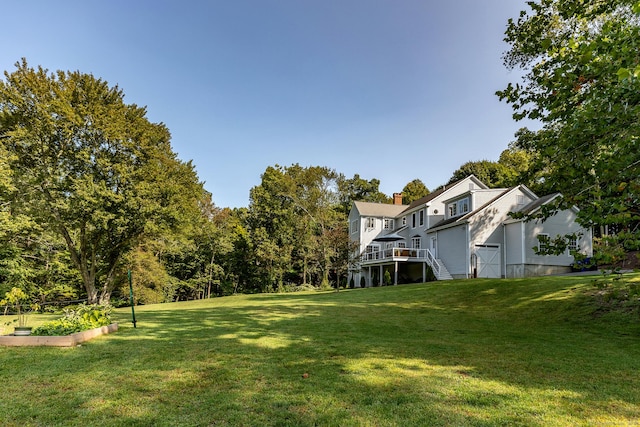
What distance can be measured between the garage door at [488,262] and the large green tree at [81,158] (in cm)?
1909

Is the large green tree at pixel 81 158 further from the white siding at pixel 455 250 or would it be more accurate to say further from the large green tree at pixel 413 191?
the large green tree at pixel 413 191

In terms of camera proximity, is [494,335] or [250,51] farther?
[250,51]

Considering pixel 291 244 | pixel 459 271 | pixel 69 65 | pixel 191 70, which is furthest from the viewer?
pixel 291 244

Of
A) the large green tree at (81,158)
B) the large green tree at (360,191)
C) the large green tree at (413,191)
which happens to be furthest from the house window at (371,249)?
the large green tree at (413,191)

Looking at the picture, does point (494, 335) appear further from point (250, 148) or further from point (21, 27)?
point (250, 148)

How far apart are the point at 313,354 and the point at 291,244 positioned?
3065cm

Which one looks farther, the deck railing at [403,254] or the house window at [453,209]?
the deck railing at [403,254]

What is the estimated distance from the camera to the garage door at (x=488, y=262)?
75.9ft

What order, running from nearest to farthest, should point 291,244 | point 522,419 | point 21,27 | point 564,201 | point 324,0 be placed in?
point 522,419 < point 564,201 < point 21,27 < point 324,0 < point 291,244

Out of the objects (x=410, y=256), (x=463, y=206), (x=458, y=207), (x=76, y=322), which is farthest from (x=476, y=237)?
(x=76, y=322)

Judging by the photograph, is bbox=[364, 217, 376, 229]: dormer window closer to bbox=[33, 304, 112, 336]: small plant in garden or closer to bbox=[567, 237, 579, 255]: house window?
bbox=[567, 237, 579, 255]: house window

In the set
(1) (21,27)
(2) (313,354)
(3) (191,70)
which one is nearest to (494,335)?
(2) (313,354)

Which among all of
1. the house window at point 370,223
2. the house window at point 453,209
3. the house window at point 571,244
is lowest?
the house window at point 571,244

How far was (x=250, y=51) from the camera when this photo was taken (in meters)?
17.8
